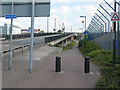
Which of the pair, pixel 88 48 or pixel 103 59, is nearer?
pixel 103 59

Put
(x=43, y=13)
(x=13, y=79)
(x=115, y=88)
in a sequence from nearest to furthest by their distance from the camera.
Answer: (x=115, y=88) < (x=13, y=79) < (x=43, y=13)

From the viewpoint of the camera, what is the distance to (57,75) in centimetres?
740

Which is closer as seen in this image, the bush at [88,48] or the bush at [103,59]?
the bush at [103,59]

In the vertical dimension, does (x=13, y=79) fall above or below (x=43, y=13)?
below

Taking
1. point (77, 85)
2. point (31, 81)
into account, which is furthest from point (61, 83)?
point (31, 81)

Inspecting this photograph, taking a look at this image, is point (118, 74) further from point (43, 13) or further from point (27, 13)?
point (27, 13)

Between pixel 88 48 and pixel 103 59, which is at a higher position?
pixel 88 48

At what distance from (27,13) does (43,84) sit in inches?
148

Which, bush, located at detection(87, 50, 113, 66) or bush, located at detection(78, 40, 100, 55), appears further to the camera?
bush, located at detection(78, 40, 100, 55)

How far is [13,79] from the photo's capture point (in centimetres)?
662

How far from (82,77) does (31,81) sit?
6.85 feet

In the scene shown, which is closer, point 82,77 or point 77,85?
point 77,85

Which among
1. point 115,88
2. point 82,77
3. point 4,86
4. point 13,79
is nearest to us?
point 115,88

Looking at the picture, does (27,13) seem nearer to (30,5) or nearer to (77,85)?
(30,5)
